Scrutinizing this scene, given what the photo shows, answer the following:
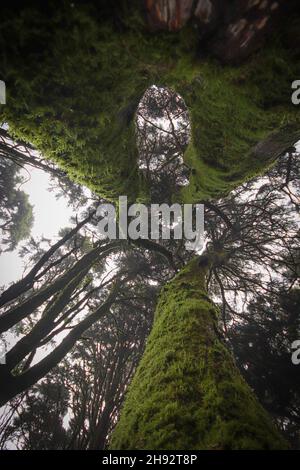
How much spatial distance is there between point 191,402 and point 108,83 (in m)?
2.14

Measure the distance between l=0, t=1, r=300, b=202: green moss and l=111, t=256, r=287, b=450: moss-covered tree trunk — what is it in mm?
1928

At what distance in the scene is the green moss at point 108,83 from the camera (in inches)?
55.5

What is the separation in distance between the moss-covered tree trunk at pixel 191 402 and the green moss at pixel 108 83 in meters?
1.93

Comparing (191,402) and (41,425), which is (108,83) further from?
(41,425)

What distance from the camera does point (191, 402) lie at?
1.43 m

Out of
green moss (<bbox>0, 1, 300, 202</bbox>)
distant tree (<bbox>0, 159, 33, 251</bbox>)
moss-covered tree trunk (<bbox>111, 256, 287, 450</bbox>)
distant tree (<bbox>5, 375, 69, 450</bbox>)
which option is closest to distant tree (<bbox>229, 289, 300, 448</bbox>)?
moss-covered tree trunk (<bbox>111, 256, 287, 450</bbox>)

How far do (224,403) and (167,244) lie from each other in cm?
606

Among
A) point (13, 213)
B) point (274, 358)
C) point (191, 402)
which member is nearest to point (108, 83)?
point (191, 402)

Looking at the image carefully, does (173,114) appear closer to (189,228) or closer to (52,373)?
(189,228)

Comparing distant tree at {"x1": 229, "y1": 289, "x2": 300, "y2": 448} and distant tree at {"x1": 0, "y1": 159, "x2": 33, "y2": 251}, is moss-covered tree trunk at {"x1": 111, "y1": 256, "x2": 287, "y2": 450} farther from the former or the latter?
distant tree at {"x1": 0, "y1": 159, "x2": 33, "y2": 251}

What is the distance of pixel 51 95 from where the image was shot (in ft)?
5.73

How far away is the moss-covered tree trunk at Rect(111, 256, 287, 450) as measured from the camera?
1159 millimetres

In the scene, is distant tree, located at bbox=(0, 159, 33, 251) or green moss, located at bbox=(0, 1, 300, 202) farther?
distant tree, located at bbox=(0, 159, 33, 251)
